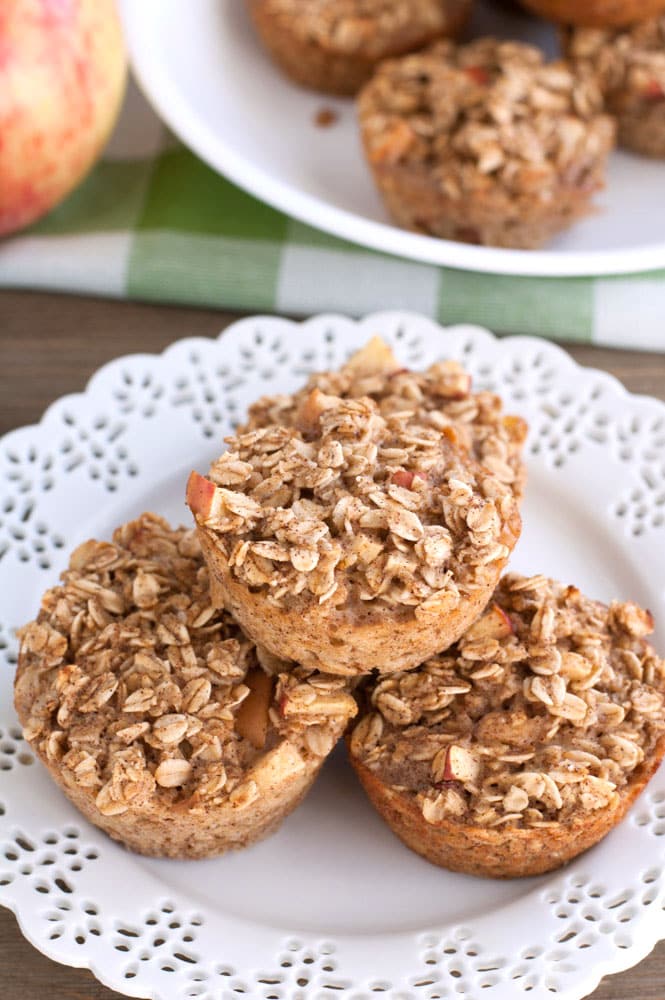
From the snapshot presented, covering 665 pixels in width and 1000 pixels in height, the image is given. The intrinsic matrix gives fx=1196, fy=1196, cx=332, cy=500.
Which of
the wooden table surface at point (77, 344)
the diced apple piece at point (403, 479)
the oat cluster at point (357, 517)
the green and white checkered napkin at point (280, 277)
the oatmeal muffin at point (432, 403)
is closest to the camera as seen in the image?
the oat cluster at point (357, 517)

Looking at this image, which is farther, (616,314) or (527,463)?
(616,314)

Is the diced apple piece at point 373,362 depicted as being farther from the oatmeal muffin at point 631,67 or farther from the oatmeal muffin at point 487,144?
the oatmeal muffin at point 631,67

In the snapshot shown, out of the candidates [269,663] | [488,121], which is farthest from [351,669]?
[488,121]

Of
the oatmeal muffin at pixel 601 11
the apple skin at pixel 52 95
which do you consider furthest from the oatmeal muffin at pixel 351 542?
the oatmeal muffin at pixel 601 11

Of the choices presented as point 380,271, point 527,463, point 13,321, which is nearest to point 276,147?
point 380,271

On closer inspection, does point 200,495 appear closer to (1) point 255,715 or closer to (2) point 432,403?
(1) point 255,715

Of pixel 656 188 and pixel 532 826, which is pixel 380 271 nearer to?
pixel 656 188
